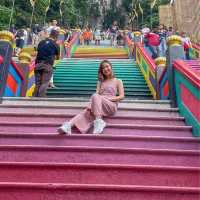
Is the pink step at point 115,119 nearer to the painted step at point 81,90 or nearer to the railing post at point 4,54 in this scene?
the railing post at point 4,54

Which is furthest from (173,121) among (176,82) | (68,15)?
(68,15)

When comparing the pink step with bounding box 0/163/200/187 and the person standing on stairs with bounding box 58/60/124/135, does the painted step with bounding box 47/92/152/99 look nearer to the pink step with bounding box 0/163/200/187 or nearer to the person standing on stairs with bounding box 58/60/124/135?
the person standing on stairs with bounding box 58/60/124/135

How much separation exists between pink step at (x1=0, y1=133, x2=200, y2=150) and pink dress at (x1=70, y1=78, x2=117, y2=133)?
25 centimetres

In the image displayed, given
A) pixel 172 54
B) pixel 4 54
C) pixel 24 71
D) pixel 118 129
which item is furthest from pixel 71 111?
pixel 24 71

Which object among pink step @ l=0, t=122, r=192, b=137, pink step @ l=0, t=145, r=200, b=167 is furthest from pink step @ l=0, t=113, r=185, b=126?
pink step @ l=0, t=145, r=200, b=167

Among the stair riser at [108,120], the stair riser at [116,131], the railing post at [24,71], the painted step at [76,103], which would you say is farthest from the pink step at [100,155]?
the railing post at [24,71]

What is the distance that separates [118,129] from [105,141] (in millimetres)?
484

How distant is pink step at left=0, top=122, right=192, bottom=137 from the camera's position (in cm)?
548

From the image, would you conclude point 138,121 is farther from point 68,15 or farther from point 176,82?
point 68,15

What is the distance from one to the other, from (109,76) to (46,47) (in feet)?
7.61

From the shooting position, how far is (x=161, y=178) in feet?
14.0

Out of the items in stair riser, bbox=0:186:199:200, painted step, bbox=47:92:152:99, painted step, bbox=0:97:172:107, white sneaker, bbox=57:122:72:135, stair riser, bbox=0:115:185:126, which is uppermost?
painted step, bbox=47:92:152:99

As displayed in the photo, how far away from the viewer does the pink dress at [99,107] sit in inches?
212

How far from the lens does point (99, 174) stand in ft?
14.1
